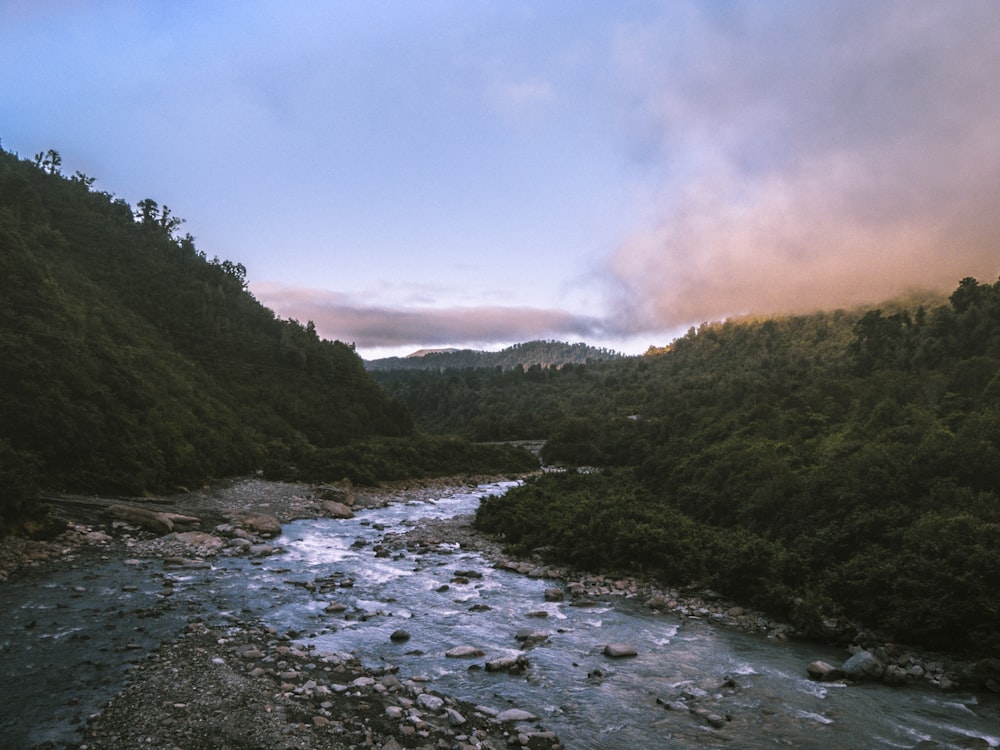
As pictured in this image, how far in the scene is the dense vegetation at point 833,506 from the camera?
577 inches

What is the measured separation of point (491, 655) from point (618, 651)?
3.11 metres

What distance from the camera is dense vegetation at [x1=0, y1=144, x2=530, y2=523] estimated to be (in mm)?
28469

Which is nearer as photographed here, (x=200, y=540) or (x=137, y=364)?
(x=200, y=540)

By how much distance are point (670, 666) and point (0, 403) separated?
31884 mm

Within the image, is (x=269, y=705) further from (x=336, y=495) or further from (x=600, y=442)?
(x=600, y=442)

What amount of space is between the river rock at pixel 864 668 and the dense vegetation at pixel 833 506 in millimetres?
2070

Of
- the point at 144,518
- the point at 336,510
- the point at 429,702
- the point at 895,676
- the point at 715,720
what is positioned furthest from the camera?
the point at 336,510

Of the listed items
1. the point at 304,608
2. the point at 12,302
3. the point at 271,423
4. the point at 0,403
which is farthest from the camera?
the point at 271,423

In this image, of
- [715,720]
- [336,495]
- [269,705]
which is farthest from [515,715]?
[336,495]

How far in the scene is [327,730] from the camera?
29.9 feet

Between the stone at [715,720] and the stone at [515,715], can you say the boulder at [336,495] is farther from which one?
the stone at [715,720]

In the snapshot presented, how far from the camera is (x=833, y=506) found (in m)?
21.0

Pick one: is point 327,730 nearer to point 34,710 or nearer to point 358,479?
point 34,710

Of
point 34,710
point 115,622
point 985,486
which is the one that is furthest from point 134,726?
point 985,486
